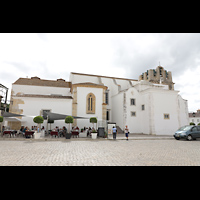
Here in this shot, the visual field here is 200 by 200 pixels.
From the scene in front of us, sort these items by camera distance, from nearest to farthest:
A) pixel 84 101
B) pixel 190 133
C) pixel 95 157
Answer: pixel 95 157, pixel 190 133, pixel 84 101

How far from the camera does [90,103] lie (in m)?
25.0

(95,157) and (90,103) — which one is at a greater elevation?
(90,103)

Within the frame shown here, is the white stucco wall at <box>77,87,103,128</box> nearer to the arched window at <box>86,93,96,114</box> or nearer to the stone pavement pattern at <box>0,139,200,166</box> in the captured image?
the arched window at <box>86,93,96,114</box>

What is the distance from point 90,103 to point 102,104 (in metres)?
1.94

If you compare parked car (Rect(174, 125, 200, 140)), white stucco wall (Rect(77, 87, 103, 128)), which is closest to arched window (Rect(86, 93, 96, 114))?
white stucco wall (Rect(77, 87, 103, 128))

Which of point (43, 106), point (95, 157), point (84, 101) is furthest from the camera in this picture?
point (84, 101)

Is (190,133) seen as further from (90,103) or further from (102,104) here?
(90,103)

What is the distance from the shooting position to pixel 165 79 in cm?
3894

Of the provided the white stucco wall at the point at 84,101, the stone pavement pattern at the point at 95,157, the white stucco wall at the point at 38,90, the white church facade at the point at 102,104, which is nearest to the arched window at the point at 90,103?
the white church facade at the point at 102,104

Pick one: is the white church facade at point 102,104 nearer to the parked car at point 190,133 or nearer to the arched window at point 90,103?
the arched window at point 90,103

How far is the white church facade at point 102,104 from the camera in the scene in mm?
22938

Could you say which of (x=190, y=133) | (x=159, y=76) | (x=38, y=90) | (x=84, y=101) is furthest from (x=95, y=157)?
(x=159, y=76)

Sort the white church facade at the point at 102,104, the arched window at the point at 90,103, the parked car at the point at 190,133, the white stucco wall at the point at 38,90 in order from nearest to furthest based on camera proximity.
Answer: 1. the parked car at the point at 190,133
2. the white church facade at the point at 102,104
3. the arched window at the point at 90,103
4. the white stucco wall at the point at 38,90
